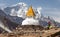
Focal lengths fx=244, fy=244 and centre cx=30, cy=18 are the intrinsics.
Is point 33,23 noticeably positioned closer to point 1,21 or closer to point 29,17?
point 29,17

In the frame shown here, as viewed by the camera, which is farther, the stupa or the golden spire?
the golden spire

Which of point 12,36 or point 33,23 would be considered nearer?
point 12,36

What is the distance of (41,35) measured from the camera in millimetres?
29391

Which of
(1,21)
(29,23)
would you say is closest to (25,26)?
(29,23)

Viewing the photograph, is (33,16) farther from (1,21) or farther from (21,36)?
(1,21)

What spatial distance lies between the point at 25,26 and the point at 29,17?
3.03 meters

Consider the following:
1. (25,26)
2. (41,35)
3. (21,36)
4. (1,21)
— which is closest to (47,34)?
(41,35)

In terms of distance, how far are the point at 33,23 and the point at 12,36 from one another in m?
21.7

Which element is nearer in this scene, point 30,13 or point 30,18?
point 30,13

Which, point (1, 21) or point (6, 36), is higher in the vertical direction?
point (6, 36)

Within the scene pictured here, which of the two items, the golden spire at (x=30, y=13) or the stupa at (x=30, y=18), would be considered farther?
the golden spire at (x=30, y=13)

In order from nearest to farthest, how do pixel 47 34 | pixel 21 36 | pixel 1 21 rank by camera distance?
pixel 47 34 < pixel 21 36 < pixel 1 21

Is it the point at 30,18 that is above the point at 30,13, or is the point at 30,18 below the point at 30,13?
below

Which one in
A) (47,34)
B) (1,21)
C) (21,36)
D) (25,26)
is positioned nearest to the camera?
(47,34)
